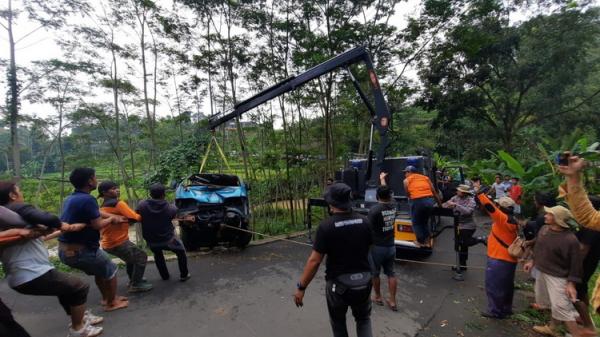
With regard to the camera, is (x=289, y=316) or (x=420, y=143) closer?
(x=289, y=316)

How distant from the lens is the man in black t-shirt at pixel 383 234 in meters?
3.25

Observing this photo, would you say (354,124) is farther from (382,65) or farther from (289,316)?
(289,316)

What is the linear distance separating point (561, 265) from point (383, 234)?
1.63 m

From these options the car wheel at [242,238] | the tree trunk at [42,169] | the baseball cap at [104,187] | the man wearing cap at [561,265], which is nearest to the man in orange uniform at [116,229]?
the baseball cap at [104,187]

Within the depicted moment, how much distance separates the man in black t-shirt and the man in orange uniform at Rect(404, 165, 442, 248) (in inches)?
56.6

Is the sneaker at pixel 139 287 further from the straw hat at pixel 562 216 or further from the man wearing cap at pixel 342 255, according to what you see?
the straw hat at pixel 562 216

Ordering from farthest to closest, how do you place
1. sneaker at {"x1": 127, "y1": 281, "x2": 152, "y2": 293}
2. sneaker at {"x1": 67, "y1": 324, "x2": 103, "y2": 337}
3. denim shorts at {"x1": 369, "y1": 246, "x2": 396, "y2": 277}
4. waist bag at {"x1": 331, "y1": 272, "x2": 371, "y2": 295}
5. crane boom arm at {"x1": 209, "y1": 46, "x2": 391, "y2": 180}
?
1. crane boom arm at {"x1": 209, "y1": 46, "x2": 391, "y2": 180}
2. sneaker at {"x1": 127, "y1": 281, "x2": 152, "y2": 293}
3. denim shorts at {"x1": 369, "y1": 246, "x2": 396, "y2": 277}
4. sneaker at {"x1": 67, "y1": 324, "x2": 103, "y2": 337}
5. waist bag at {"x1": 331, "y1": 272, "x2": 371, "y2": 295}

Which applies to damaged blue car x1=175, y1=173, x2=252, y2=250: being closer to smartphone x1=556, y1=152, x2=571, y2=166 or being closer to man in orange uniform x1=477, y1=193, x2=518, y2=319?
man in orange uniform x1=477, y1=193, x2=518, y2=319

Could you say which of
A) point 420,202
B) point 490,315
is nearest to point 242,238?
point 420,202

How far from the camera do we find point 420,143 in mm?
17422

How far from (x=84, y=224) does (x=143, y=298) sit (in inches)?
56.4

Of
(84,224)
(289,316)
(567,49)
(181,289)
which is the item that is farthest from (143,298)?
(567,49)

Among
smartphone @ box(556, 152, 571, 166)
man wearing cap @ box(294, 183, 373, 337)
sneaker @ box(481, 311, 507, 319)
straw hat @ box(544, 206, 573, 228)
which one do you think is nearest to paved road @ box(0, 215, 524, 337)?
sneaker @ box(481, 311, 507, 319)

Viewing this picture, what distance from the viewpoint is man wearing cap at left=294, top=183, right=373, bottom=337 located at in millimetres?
2105
